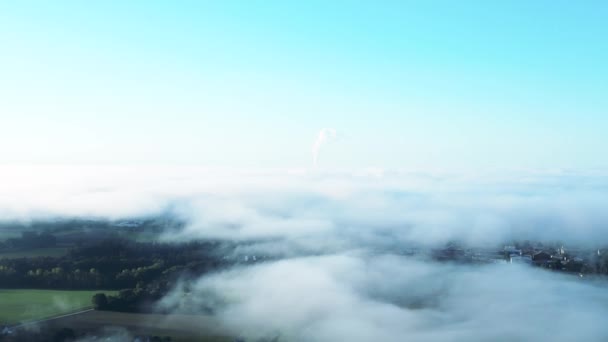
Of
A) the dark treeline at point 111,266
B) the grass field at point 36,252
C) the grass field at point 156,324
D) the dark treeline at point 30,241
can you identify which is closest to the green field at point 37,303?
the grass field at point 156,324

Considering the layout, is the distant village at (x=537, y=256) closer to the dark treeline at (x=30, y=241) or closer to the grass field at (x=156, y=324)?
the grass field at (x=156, y=324)

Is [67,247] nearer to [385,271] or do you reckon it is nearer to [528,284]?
[385,271]

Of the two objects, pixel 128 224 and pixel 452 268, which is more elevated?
pixel 128 224

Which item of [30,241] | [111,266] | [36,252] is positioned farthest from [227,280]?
[30,241]

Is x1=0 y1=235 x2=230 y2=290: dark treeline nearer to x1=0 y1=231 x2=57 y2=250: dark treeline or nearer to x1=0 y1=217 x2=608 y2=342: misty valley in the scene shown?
x1=0 y1=217 x2=608 y2=342: misty valley

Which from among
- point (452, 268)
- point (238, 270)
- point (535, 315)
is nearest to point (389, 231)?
point (452, 268)

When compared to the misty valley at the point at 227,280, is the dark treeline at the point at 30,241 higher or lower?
higher
